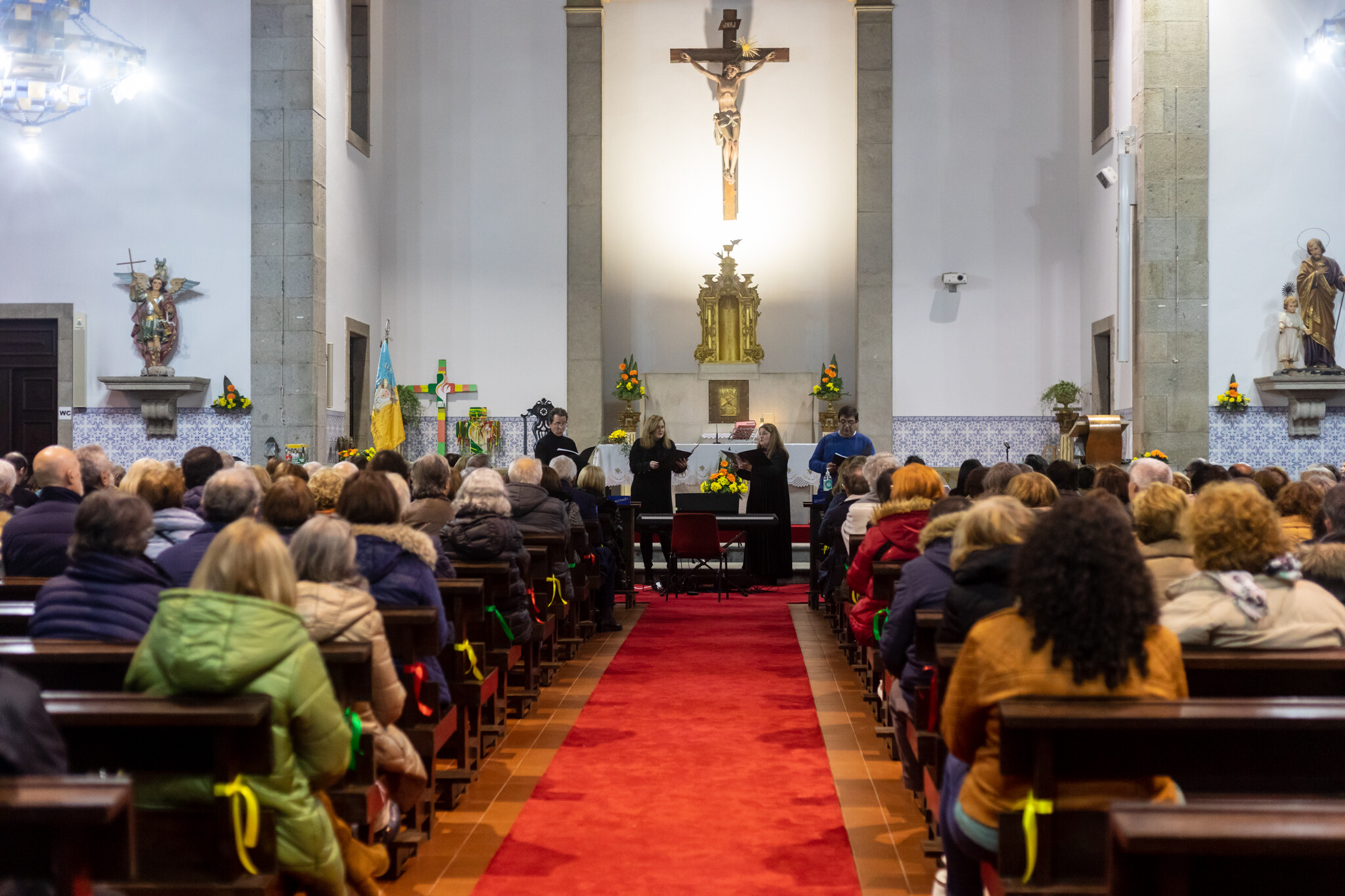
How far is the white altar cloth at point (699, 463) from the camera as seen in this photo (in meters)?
12.4

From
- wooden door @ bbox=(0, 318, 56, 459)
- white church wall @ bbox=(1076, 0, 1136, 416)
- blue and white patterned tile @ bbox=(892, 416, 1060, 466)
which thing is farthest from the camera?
blue and white patterned tile @ bbox=(892, 416, 1060, 466)

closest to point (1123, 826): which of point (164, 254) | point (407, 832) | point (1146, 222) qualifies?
point (407, 832)

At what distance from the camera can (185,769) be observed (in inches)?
105

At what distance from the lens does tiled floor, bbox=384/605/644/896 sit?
12.5 feet

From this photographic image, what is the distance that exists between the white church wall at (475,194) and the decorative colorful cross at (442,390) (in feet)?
0.30

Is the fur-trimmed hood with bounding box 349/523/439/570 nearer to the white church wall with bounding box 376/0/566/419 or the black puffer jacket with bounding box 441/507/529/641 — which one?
the black puffer jacket with bounding box 441/507/529/641


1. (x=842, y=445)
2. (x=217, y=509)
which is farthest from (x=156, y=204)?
(x=217, y=509)

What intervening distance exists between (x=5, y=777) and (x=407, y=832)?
7.08 ft

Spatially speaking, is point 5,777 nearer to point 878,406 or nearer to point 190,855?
point 190,855

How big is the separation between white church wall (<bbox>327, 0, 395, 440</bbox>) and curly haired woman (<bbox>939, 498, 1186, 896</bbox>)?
10.5 metres

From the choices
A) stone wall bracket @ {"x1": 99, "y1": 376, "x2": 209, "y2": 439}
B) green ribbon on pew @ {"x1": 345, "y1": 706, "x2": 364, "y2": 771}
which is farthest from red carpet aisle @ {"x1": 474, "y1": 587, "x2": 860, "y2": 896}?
stone wall bracket @ {"x1": 99, "y1": 376, "x2": 209, "y2": 439}

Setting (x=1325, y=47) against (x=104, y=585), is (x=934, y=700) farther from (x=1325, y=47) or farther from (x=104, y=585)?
(x=1325, y=47)

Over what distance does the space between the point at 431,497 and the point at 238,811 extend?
3.07 m

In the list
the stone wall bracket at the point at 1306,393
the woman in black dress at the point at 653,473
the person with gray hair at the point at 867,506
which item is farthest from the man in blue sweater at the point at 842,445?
the stone wall bracket at the point at 1306,393
